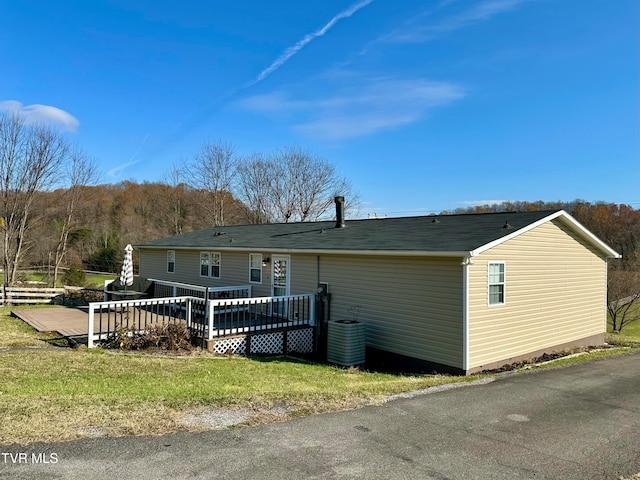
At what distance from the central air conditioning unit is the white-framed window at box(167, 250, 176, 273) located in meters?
10.6

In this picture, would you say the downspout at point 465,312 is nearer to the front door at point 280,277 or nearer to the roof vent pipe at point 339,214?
the front door at point 280,277

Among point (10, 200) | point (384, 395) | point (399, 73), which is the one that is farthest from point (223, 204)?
point (384, 395)

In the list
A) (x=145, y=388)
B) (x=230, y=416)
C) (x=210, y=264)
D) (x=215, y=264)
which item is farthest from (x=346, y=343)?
(x=210, y=264)

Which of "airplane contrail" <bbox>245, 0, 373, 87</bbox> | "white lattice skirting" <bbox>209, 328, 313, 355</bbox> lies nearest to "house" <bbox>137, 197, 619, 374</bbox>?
"white lattice skirting" <bbox>209, 328, 313, 355</bbox>

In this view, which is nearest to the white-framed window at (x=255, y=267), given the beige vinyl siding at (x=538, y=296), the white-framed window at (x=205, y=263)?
the white-framed window at (x=205, y=263)

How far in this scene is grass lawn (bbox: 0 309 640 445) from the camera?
182 inches

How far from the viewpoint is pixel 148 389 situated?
20.3 ft

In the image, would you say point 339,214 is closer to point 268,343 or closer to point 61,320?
point 268,343

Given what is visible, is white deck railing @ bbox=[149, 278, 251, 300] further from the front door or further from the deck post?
the deck post

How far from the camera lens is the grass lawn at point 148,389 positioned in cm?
462

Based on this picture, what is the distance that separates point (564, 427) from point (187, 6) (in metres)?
15.1

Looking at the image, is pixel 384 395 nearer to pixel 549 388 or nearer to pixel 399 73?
pixel 549 388

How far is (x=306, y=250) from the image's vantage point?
39.2ft

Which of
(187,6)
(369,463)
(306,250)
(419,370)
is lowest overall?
(419,370)
